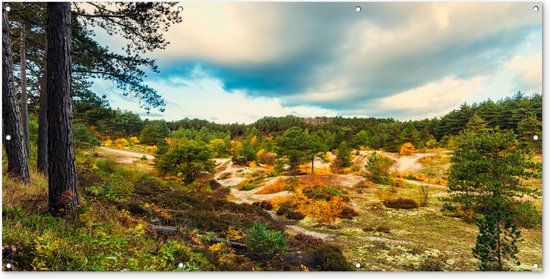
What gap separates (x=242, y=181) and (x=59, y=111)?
445 centimetres

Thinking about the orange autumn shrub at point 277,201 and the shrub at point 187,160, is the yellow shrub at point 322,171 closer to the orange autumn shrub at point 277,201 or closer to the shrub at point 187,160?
the orange autumn shrub at point 277,201

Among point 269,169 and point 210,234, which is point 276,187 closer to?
point 269,169

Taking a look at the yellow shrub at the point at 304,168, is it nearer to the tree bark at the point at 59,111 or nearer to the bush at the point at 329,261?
the bush at the point at 329,261

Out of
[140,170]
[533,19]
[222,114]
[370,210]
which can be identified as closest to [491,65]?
[533,19]

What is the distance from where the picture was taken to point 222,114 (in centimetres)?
Result: 541

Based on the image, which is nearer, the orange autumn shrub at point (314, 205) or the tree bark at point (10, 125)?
the tree bark at point (10, 125)

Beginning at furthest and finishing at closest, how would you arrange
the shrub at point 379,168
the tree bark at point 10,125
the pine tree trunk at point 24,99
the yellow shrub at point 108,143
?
the pine tree trunk at point 24,99, the yellow shrub at point 108,143, the shrub at point 379,168, the tree bark at point 10,125

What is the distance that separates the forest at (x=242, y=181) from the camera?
3961 mm

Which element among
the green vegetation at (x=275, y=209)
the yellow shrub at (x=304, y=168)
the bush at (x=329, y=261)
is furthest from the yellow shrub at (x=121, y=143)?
the bush at (x=329, y=261)

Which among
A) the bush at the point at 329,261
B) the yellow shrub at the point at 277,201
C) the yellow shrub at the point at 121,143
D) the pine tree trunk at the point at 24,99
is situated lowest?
the bush at the point at 329,261

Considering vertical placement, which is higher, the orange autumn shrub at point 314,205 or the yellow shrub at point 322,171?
the yellow shrub at point 322,171

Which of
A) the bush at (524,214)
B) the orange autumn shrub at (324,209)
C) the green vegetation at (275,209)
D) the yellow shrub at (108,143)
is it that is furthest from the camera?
the yellow shrub at (108,143)

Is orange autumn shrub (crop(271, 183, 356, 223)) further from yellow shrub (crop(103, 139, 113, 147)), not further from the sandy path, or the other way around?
yellow shrub (crop(103, 139, 113, 147))

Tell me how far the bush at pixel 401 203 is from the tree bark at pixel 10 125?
7324 mm
